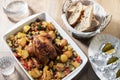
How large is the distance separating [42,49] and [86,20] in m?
0.20

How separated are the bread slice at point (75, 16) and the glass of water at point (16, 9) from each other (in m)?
0.20

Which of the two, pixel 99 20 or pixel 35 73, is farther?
pixel 99 20

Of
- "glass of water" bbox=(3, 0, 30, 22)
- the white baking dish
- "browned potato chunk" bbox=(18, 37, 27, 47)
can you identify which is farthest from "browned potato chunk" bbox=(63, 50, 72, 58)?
"glass of water" bbox=(3, 0, 30, 22)

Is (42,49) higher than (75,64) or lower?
higher

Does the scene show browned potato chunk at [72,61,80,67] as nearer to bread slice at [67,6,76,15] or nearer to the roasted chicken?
the roasted chicken

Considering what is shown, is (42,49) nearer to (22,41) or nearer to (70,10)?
(22,41)

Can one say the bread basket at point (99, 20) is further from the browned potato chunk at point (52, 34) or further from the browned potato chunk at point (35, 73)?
the browned potato chunk at point (35, 73)

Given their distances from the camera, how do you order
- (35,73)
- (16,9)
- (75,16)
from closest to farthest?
(35,73) < (75,16) < (16,9)

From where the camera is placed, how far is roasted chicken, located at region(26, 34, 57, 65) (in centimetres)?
91

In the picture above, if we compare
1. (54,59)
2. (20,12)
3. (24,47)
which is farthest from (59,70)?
(20,12)

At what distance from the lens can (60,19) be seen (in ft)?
3.57

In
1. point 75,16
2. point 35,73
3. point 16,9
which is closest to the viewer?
point 35,73

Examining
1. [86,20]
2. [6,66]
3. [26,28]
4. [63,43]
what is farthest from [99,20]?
[6,66]

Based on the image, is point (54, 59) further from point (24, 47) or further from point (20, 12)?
point (20, 12)
